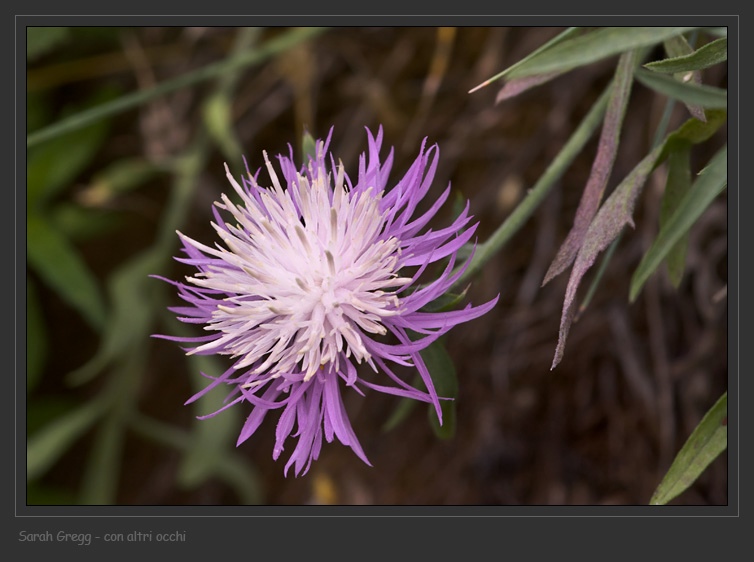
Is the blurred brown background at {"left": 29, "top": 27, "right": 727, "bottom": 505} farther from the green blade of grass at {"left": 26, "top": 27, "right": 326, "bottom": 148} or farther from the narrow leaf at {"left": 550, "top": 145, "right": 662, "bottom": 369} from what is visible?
the narrow leaf at {"left": 550, "top": 145, "right": 662, "bottom": 369}

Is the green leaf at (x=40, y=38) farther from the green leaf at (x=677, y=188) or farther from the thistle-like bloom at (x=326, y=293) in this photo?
the green leaf at (x=677, y=188)

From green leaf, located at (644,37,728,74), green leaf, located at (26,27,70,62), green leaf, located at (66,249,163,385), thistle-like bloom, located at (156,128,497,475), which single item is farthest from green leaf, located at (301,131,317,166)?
green leaf, located at (26,27,70,62)

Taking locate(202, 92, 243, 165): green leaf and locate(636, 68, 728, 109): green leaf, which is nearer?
locate(636, 68, 728, 109): green leaf

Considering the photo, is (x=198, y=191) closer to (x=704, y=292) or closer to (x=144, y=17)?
(x=144, y=17)

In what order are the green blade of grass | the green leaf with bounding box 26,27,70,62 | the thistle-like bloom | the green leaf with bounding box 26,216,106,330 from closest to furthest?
the thistle-like bloom, the green blade of grass, the green leaf with bounding box 26,27,70,62, the green leaf with bounding box 26,216,106,330

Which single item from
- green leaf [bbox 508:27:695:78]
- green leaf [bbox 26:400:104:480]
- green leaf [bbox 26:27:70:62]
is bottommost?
green leaf [bbox 26:400:104:480]

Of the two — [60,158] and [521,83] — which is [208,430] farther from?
[521,83]
